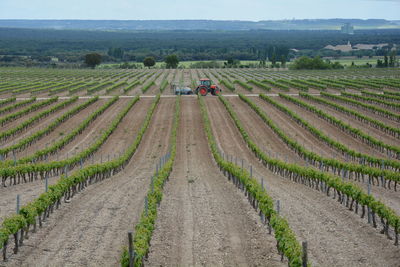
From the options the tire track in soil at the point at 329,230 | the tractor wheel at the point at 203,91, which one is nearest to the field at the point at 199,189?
the tire track in soil at the point at 329,230

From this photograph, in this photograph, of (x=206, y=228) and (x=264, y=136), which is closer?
(x=206, y=228)

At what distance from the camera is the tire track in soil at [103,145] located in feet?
97.1

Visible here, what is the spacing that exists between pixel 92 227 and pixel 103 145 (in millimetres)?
26966

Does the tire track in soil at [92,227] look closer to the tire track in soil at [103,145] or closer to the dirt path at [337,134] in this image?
the tire track in soil at [103,145]

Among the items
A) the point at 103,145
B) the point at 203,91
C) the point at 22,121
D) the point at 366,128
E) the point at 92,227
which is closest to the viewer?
the point at 92,227

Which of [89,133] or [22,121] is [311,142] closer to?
[89,133]

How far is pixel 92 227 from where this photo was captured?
2448 cm

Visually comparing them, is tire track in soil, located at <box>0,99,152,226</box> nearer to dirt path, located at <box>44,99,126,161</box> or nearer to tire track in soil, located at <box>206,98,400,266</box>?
dirt path, located at <box>44,99,126,161</box>

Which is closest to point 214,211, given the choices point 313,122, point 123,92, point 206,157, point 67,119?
point 206,157

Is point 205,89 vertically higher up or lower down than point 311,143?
higher up

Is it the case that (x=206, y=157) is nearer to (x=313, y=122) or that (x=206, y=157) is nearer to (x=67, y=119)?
(x=313, y=122)

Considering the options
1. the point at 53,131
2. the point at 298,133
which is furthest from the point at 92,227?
the point at 53,131

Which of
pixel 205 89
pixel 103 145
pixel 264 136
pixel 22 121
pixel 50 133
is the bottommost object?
pixel 22 121

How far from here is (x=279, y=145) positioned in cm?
5091
